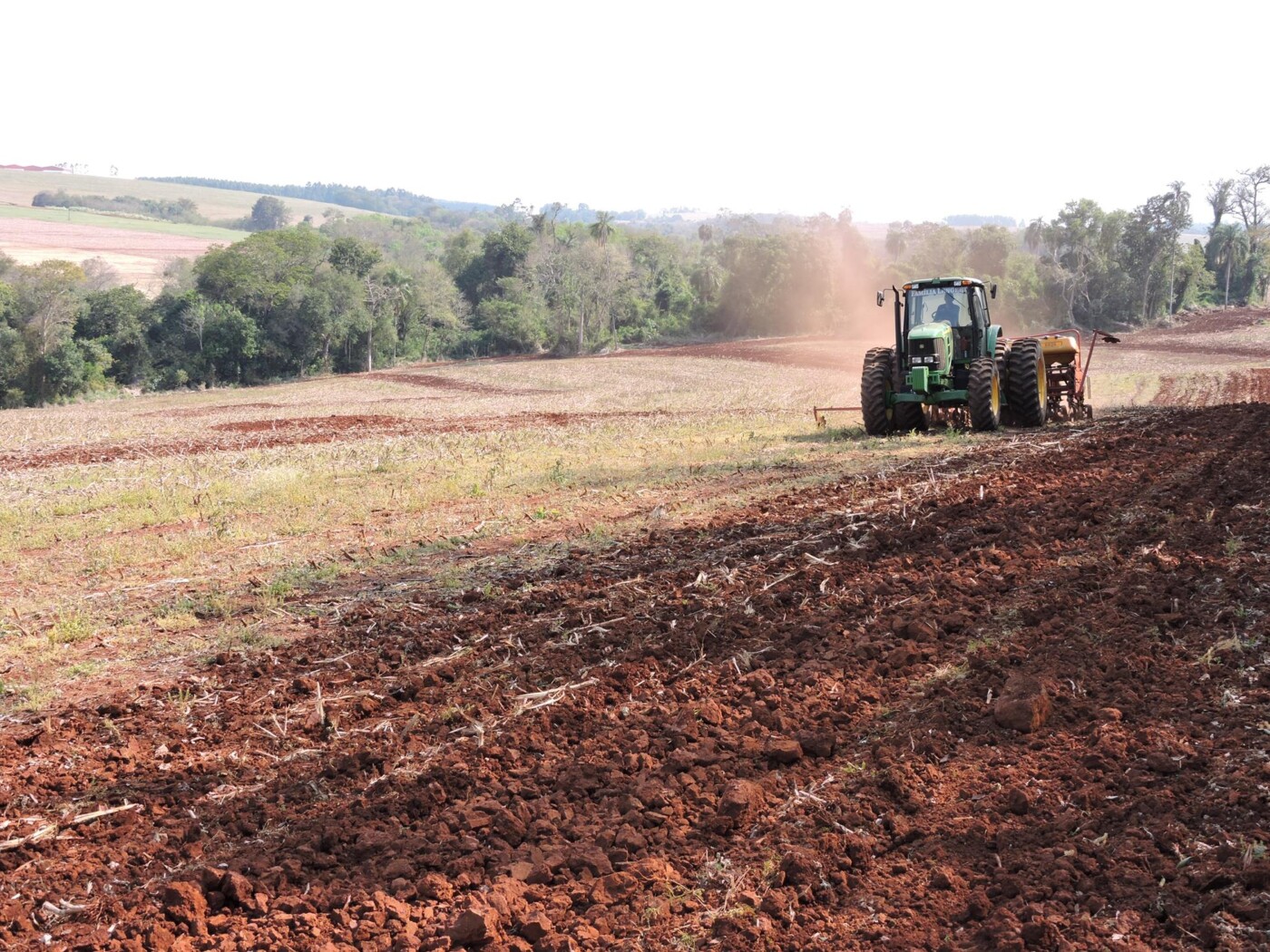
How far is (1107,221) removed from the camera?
69000 mm

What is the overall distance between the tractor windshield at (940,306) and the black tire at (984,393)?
992mm

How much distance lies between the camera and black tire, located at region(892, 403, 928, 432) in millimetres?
18016

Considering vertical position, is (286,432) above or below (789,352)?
below

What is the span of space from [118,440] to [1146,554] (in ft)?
83.6

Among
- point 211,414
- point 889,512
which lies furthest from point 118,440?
point 889,512

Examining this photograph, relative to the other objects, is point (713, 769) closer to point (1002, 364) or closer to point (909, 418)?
point (909, 418)

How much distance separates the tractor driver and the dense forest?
45.6m

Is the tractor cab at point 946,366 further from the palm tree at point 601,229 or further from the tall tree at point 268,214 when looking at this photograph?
the tall tree at point 268,214

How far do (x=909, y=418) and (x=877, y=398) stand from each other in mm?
882

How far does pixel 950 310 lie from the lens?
17891mm

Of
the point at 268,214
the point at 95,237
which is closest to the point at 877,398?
the point at 95,237

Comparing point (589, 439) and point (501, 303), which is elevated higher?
point (501, 303)

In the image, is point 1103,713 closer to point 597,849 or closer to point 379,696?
point 597,849

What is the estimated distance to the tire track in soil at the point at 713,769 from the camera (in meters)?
4.00
